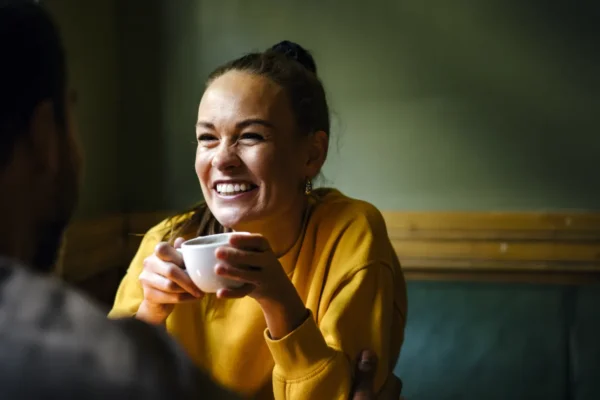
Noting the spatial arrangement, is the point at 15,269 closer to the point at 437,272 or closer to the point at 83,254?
the point at 83,254

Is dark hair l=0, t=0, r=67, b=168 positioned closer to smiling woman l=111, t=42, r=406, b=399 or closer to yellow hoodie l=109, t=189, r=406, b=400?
smiling woman l=111, t=42, r=406, b=399

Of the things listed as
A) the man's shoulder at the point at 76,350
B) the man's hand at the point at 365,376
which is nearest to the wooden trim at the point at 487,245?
the man's hand at the point at 365,376

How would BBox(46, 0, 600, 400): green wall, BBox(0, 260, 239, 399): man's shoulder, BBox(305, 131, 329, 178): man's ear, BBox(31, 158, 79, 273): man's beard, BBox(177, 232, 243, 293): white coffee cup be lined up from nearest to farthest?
BBox(0, 260, 239, 399): man's shoulder
BBox(31, 158, 79, 273): man's beard
BBox(177, 232, 243, 293): white coffee cup
BBox(305, 131, 329, 178): man's ear
BBox(46, 0, 600, 400): green wall

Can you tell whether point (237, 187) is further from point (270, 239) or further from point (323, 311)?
point (323, 311)

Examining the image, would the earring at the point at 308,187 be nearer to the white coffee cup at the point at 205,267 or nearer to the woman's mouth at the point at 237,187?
the woman's mouth at the point at 237,187

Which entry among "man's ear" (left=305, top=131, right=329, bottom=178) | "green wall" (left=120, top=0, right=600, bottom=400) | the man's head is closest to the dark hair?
the man's head

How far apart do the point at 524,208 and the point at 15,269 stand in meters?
1.47

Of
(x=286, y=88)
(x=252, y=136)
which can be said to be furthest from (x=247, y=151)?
(x=286, y=88)

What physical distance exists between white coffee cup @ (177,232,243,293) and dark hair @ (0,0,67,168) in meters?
0.35

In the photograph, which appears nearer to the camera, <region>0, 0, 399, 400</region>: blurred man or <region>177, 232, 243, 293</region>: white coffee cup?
<region>0, 0, 399, 400</region>: blurred man

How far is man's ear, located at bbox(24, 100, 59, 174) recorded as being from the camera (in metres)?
0.47

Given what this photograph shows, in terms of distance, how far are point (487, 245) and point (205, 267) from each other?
1048 mm

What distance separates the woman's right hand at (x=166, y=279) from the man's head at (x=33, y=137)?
1.25 feet

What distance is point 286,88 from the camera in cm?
109
